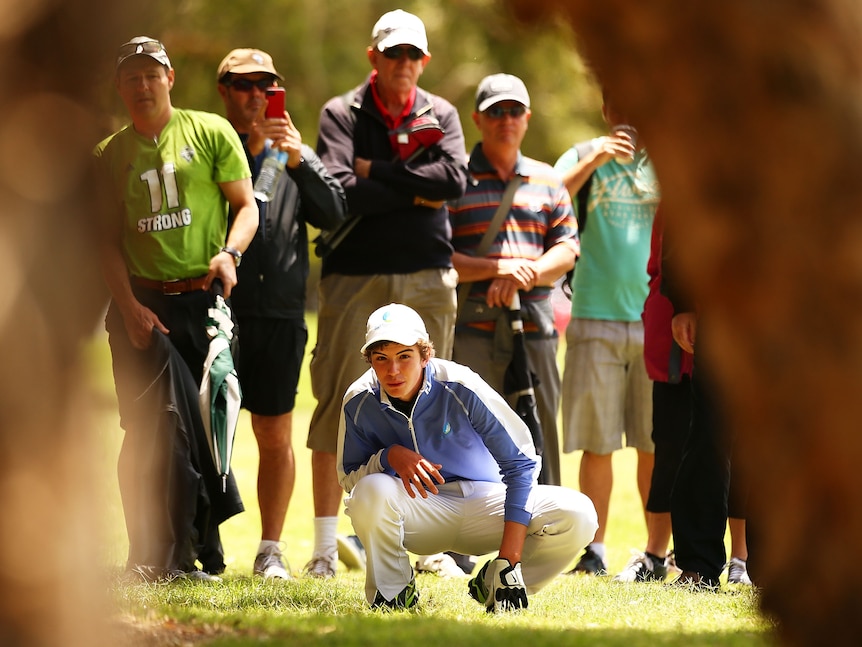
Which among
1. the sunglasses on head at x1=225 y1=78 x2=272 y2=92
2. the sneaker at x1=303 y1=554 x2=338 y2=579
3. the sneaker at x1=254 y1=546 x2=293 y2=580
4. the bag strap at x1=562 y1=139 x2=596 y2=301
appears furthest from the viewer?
the bag strap at x1=562 y1=139 x2=596 y2=301

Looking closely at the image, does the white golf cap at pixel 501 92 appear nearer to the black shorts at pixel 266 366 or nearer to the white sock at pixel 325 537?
the black shorts at pixel 266 366

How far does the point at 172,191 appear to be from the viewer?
6852 millimetres

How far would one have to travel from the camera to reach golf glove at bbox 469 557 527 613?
18.7 ft

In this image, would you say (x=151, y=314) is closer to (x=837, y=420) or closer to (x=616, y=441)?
(x=616, y=441)

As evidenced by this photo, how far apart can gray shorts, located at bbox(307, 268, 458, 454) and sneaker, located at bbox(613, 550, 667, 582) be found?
163 cm

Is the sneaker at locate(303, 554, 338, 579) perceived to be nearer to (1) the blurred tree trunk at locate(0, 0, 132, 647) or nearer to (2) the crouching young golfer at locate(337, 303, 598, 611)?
(2) the crouching young golfer at locate(337, 303, 598, 611)

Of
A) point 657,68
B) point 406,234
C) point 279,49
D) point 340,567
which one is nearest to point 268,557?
point 340,567

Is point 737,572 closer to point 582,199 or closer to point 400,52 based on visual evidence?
point 582,199

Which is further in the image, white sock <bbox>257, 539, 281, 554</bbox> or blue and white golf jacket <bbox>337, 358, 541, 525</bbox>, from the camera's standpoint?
white sock <bbox>257, 539, 281, 554</bbox>

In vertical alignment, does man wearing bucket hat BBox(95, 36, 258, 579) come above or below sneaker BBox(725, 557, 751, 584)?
above

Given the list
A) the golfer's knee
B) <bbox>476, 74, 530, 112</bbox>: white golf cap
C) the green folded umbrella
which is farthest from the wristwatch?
<bbox>476, 74, 530, 112</bbox>: white golf cap

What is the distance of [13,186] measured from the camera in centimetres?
317

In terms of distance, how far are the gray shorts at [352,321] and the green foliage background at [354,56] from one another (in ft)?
49.0

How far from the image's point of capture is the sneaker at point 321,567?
285 inches
